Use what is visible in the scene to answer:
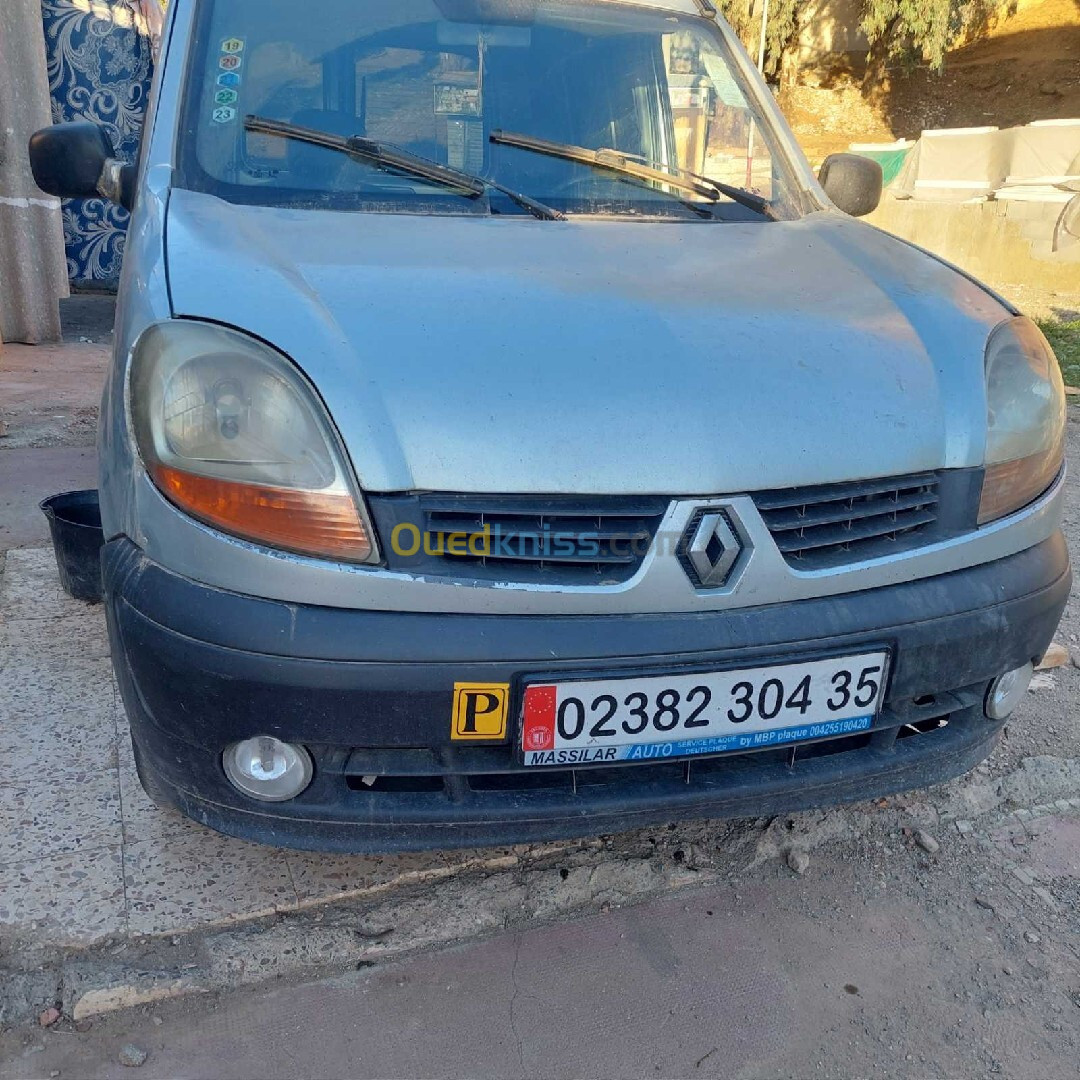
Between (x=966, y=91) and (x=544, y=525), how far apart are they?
35.3 meters

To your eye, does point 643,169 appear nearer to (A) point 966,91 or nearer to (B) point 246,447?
(B) point 246,447

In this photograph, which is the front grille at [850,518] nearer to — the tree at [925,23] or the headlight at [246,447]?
the headlight at [246,447]

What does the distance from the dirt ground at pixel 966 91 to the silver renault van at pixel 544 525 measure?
2870cm

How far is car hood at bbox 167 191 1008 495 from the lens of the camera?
5.50 ft

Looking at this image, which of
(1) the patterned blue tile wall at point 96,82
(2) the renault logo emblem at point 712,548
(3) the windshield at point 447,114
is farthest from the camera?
(1) the patterned blue tile wall at point 96,82

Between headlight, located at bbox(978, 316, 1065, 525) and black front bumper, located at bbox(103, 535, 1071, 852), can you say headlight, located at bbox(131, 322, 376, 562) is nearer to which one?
black front bumper, located at bbox(103, 535, 1071, 852)

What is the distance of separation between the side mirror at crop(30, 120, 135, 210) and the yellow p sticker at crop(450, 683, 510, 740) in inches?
67.7

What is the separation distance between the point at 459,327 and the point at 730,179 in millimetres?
1311

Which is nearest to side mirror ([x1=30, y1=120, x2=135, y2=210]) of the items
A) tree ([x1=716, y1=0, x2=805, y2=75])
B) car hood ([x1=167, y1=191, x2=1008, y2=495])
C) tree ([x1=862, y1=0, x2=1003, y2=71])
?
car hood ([x1=167, y1=191, x2=1008, y2=495])

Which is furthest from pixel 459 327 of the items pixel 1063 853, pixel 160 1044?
pixel 1063 853

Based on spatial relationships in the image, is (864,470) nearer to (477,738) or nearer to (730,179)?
(477,738)

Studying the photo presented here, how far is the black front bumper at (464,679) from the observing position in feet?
5.30

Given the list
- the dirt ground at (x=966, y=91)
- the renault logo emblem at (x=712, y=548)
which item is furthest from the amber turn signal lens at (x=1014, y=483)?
the dirt ground at (x=966, y=91)

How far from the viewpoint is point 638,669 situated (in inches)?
66.2
